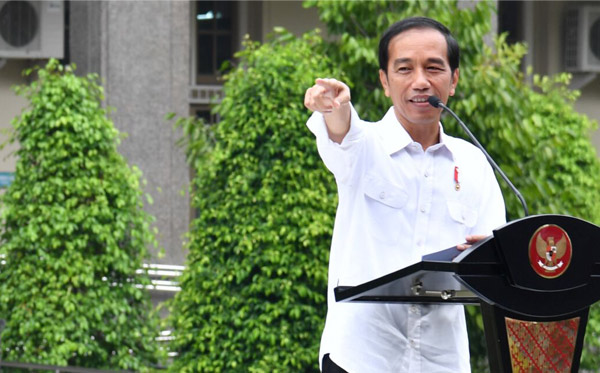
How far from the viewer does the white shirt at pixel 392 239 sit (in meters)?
2.60

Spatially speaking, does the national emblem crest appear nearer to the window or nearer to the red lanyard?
the red lanyard

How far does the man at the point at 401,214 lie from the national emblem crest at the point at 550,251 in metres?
0.38

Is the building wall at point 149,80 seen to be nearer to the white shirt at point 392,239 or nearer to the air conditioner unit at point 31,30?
the air conditioner unit at point 31,30

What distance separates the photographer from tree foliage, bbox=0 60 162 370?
22.9ft

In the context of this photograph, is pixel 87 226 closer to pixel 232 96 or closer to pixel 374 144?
pixel 232 96

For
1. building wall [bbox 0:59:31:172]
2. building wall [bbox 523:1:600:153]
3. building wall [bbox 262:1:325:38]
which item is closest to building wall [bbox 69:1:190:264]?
building wall [bbox 0:59:31:172]

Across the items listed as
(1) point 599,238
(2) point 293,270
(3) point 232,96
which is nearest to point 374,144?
(1) point 599,238

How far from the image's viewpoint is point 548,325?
2344mm

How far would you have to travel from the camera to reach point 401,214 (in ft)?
8.61

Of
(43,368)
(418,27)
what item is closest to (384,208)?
(418,27)

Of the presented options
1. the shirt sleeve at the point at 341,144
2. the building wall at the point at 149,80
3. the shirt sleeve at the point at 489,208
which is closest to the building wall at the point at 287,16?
the building wall at the point at 149,80

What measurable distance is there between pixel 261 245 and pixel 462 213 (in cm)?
331

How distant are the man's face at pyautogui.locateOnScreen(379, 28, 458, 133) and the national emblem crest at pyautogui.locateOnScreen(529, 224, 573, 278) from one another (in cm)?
49

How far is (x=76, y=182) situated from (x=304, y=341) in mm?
2037
